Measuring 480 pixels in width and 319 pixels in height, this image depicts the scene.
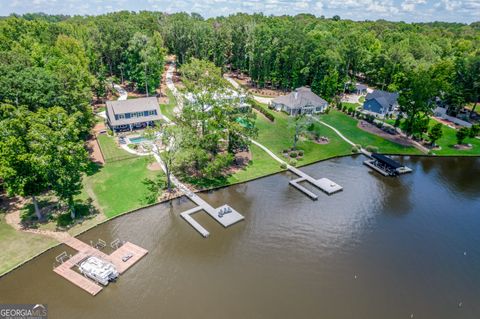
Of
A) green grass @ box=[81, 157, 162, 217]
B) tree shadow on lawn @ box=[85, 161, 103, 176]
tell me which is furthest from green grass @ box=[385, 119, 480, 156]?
tree shadow on lawn @ box=[85, 161, 103, 176]

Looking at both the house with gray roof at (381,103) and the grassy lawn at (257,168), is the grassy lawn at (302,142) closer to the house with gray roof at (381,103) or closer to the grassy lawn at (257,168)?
the grassy lawn at (257,168)

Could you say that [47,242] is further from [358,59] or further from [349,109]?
[358,59]

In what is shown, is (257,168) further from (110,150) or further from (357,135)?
(357,135)

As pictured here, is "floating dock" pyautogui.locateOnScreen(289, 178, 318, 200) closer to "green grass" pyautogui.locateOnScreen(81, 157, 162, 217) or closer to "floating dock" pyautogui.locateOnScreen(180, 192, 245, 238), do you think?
"floating dock" pyautogui.locateOnScreen(180, 192, 245, 238)

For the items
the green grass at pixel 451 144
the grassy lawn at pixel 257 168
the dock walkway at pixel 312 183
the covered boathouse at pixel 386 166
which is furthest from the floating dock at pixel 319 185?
the green grass at pixel 451 144

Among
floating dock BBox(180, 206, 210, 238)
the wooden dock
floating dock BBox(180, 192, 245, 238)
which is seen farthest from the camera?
floating dock BBox(180, 192, 245, 238)

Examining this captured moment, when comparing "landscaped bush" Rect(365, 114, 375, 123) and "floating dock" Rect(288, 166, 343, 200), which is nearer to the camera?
"floating dock" Rect(288, 166, 343, 200)

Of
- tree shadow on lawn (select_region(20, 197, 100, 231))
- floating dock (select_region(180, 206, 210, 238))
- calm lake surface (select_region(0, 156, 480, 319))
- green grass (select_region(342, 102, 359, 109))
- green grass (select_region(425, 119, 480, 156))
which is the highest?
green grass (select_region(342, 102, 359, 109))

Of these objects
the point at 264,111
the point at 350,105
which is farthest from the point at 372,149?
the point at 350,105
